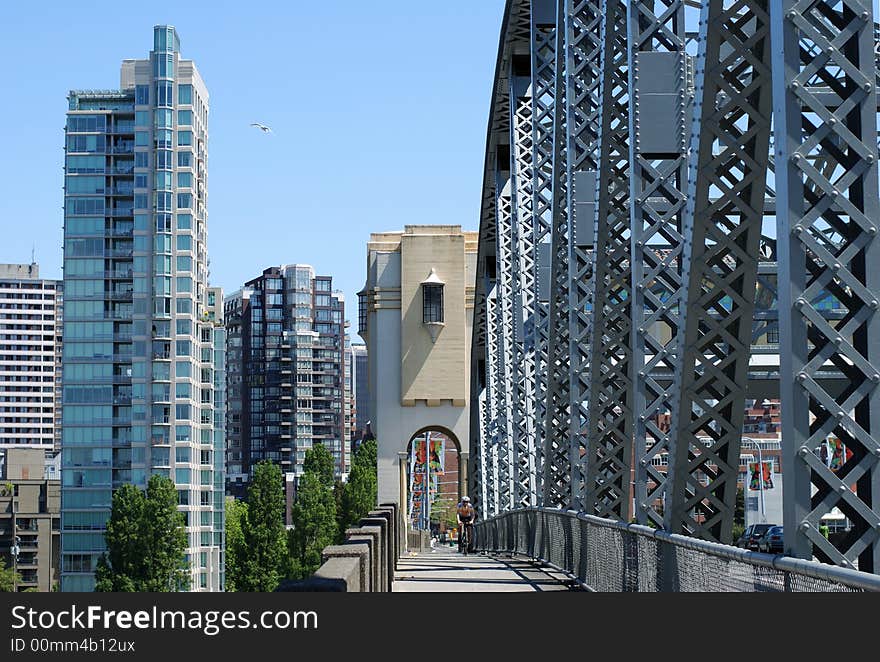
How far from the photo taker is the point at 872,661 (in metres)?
5.52

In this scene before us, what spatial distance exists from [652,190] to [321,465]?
9096cm

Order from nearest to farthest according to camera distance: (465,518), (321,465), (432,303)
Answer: (465,518) < (432,303) < (321,465)

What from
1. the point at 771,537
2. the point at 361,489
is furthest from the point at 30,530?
the point at 771,537

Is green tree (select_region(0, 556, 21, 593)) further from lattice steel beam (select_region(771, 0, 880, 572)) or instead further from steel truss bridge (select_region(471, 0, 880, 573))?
lattice steel beam (select_region(771, 0, 880, 572))

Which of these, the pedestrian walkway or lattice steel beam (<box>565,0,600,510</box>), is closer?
the pedestrian walkway

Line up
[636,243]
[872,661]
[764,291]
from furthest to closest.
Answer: [764,291]
[636,243]
[872,661]

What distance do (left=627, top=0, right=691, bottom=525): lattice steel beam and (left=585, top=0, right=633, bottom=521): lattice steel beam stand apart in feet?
5.13

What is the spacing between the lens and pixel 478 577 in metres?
17.6

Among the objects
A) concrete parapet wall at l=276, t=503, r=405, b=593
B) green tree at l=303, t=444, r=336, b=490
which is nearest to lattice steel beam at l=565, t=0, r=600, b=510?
concrete parapet wall at l=276, t=503, r=405, b=593

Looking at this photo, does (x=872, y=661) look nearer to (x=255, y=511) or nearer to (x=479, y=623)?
(x=479, y=623)

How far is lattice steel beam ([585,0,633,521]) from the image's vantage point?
13.3 meters

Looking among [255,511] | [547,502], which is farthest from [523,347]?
[255,511]

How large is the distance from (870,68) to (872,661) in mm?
2909

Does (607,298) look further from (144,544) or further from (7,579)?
(7,579)
